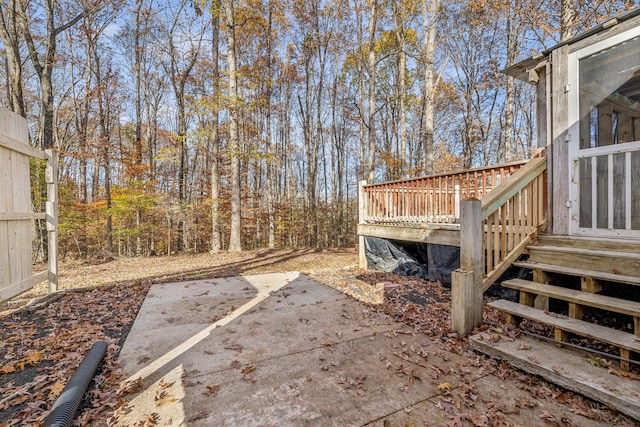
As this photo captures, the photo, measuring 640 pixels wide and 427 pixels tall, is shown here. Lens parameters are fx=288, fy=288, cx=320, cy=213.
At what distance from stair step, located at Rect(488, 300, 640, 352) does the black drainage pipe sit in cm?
344

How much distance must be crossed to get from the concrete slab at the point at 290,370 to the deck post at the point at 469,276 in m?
0.36

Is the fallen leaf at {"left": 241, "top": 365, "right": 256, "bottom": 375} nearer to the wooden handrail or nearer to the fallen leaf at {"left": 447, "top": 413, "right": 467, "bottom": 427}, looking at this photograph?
the fallen leaf at {"left": 447, "top": 413, "right": 467, "bottom": 427}

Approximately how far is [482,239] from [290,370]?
2.26m

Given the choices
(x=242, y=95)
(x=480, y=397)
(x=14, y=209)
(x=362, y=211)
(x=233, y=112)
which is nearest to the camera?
(x=480, y=397)

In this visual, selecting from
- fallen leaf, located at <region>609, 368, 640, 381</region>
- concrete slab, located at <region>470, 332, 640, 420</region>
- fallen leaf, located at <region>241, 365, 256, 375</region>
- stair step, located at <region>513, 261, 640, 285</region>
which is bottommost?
fallen leaf, located at <region>241, 365, 256, 375</region>

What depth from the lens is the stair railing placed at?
282 cm

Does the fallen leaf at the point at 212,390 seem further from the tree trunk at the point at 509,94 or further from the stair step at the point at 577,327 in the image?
Answer: the tree trunk at the point at 509,94

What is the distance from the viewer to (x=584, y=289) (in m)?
2.63

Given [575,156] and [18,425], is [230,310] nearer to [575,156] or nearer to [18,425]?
[18,425]

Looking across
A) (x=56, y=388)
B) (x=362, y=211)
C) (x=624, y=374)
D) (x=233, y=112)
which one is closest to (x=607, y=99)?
(x=624, y=374)

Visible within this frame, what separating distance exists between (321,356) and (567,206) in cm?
331

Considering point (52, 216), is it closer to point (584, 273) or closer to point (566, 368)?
point (566, 368)

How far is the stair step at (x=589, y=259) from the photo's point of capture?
2486 millimetres

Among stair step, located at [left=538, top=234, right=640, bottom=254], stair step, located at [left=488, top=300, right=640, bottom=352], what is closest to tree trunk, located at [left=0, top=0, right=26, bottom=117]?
stair step, located at [left=488, top=300, right=640, bottom=352]
